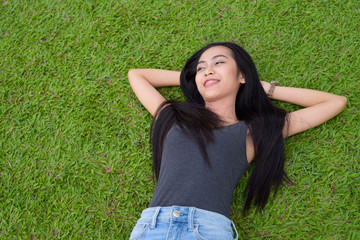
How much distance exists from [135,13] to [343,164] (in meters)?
3.04

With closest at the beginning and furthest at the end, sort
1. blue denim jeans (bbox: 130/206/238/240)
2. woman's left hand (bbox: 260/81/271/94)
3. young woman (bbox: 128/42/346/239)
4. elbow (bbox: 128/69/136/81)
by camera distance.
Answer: blue denim jeans (bbox: 130/206/238/240)
young woman (bbox: 128/42/346/239)
woman's left hand (bbox: 260/81/271/94)
elbow (bbox: 128/69/136/81)

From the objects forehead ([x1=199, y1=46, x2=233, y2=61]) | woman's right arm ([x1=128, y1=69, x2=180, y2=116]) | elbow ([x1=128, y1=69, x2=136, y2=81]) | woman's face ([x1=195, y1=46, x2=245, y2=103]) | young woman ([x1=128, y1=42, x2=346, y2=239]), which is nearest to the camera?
young woman ([x1=128, y1=42, x2=346, y2=239])

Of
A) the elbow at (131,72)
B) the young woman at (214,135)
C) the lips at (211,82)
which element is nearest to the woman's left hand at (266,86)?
the young woman at (214,135)

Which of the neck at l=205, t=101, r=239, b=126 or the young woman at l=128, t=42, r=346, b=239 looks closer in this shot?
the young woman at l=128, t=42, r=346, b=239

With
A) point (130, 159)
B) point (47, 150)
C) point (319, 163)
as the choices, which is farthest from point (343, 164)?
point (47, 150)

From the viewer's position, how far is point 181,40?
11.5 ft

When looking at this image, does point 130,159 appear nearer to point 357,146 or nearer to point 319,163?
point 319,163

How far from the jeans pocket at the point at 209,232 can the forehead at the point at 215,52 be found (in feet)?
5.16

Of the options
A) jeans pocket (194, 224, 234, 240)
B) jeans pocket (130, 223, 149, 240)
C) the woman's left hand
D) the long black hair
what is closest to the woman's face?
the long black hair

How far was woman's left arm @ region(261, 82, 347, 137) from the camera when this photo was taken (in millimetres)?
2797

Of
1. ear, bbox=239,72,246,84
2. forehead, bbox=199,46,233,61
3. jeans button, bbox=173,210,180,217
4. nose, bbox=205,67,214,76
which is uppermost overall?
forehead, bbox=199,46,233,61

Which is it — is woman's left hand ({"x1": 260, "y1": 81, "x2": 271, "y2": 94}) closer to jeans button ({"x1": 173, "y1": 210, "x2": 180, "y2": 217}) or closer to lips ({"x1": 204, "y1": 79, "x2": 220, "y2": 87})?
lips ({"x1": 204, "y1": 79, "x2": 220, "y2": 87})

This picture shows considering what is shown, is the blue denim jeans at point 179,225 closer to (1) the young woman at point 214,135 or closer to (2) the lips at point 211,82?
(1) the young woman at point 214,135

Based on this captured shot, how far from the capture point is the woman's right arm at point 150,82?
2914mm
